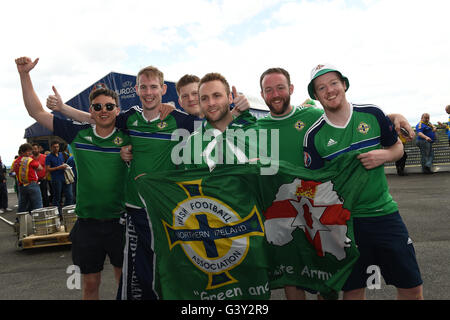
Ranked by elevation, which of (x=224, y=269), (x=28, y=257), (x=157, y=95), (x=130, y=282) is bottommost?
(x=28, y=257)

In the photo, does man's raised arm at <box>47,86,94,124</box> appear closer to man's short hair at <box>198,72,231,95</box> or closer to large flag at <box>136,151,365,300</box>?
large flag at <box>136,151,365,300</box>

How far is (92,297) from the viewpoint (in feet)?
8.89

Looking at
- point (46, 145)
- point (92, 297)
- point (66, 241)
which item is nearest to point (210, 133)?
point (92, 297)

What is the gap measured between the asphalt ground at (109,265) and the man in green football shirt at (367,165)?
3.66 feet

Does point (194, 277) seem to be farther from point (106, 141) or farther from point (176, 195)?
point (106, 141)

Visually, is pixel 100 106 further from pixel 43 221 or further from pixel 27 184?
pixel 27 184

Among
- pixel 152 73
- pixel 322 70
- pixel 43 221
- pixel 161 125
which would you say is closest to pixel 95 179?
pixel 161 125

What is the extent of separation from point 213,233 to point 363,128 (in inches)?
A: 53.3

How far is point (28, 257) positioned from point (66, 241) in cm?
64

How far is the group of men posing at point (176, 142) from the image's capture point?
2197mm

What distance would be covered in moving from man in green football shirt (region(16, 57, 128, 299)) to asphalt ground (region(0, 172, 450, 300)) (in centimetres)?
51

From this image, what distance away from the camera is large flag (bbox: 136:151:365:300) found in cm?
219

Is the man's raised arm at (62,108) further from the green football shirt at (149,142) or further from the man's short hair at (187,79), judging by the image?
the man's short hair at (187,79)

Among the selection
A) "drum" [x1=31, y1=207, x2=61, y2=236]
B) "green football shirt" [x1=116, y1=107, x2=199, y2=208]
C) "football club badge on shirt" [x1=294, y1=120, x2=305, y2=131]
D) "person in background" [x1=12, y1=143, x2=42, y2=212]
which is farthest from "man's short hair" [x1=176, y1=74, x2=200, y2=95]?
"person in background" [x1=12, y1=143, x2=42, y2=212]
